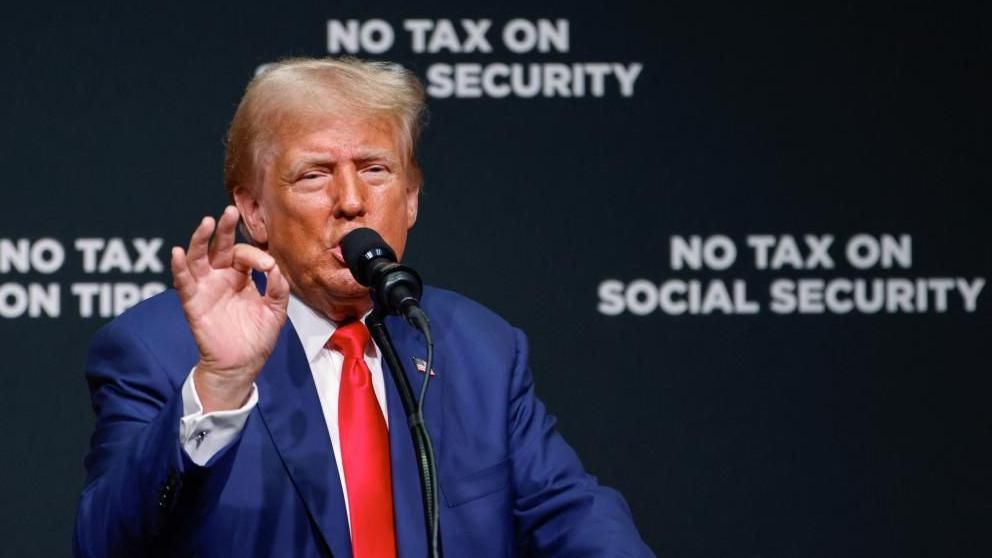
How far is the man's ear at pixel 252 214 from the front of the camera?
2264 mm

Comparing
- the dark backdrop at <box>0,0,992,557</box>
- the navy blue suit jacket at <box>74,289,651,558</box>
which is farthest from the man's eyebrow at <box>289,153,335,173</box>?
the dark backdrop at <box>0,0,992,557</box>

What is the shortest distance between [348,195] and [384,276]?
44 centimetres

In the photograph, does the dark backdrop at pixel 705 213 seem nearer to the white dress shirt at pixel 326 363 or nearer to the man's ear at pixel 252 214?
the man's ear at pixel 252 214

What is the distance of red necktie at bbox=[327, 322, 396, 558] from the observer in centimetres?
206

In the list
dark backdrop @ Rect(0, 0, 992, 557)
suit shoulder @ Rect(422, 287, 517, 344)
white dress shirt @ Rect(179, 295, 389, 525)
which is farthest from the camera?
dark backdrop @ Rect(0, 0, 992, 557)

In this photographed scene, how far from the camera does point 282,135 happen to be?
7.16ft

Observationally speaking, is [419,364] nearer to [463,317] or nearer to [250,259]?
[463,317]

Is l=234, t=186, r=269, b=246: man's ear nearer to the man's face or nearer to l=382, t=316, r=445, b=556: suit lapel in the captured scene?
the man's face

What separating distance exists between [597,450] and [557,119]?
698 millimetres

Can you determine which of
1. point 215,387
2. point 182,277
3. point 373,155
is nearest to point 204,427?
point 215,387

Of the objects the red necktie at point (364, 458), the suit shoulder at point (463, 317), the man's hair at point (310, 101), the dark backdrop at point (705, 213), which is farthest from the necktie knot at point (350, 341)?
the dark backdrop at point (705, 213)

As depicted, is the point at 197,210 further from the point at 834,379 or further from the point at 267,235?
the point at 834,379

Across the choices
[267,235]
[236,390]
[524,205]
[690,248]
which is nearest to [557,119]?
[524,205]

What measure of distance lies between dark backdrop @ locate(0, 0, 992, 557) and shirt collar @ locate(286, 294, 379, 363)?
0.99 metres
